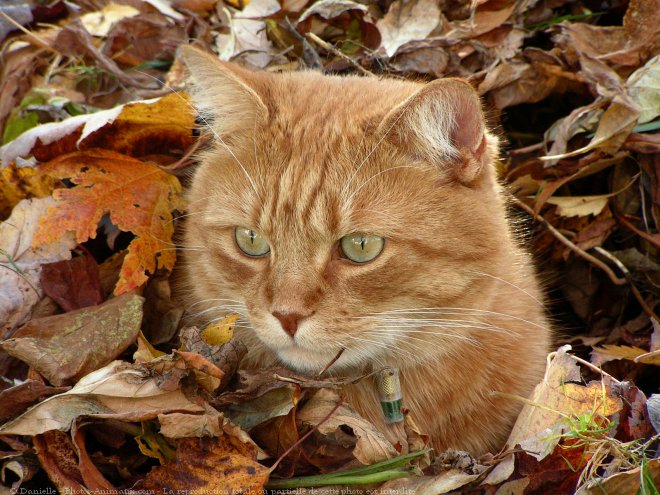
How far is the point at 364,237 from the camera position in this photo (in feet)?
7.88

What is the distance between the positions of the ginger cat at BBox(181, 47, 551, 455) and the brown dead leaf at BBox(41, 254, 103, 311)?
38 cm

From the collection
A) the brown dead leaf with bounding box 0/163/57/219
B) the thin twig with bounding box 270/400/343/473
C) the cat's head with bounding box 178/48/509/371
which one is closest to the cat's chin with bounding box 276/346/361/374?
the cat's head with bounding box 178/48/509/371

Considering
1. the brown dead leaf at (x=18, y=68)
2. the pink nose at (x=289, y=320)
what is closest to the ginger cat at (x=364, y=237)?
the pink nose at (x=289, y=320)

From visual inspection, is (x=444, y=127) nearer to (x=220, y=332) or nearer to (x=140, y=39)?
(x=220, y=332)

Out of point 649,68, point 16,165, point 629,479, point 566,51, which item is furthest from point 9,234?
point 649,68

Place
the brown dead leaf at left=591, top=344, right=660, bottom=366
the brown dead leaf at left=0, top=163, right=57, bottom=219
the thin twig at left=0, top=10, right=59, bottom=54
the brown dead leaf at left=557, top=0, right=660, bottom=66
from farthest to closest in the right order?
the thin twig at left=0, top=10, right=59, bottom=54 < the brown dead leaf at left=557, top=0, right=660, bottom=66 < the brown dead leaf at left=0, top=163, right=57, bottom=219 < the brown dead leaf at left=591, top=344, right=660, bottom=366

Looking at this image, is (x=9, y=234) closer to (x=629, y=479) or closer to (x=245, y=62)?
(x=245, y=62)

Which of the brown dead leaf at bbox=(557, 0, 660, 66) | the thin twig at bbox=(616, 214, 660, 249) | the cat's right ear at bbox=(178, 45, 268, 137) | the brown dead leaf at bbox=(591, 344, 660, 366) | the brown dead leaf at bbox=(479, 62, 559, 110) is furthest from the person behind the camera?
the brown dead leaf at bbox=(479, 62, 559, 110)

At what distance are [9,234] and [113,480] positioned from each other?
114cm

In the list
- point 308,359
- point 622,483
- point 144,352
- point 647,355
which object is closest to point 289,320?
point 308,359

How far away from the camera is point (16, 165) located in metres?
3.00

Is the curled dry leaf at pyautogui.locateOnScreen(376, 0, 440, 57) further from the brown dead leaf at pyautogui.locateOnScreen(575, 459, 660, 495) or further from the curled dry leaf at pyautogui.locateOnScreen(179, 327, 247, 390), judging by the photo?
the brown dead leaf at pyautogui.locateOnScreen(575, 459, 660, 495)

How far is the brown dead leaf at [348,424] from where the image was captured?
2.28 meters

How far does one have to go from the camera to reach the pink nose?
228 centimetres
